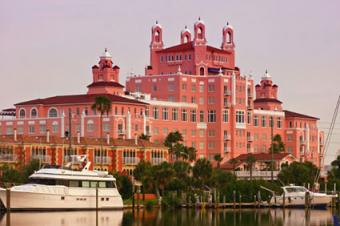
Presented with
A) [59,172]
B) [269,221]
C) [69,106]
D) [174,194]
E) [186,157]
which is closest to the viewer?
[269,221]

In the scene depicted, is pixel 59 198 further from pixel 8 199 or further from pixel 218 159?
pixel 218 159

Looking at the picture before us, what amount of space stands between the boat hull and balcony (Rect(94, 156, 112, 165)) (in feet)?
84.6

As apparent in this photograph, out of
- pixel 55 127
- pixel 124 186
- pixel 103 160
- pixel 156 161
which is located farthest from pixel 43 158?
pixel 55 127

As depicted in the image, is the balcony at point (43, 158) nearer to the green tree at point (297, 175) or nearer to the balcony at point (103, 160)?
the balcony at point (103, 160)

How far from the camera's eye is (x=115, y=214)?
115062 millimetres

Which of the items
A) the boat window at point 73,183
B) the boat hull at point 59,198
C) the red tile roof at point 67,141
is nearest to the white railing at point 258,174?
the red tile roof at point 67,141

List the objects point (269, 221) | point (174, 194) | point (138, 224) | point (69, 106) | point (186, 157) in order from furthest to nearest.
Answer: point (69, 106) → point (186, 157) → point (174, 194) → point (269, 221) → point (138, 224)

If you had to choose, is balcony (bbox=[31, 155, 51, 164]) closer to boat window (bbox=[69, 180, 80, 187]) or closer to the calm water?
the calm water

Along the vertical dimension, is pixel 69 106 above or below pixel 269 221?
above

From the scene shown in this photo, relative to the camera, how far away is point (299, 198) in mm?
136000

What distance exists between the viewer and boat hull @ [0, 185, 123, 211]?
365ft

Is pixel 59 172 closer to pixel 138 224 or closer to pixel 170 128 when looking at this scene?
pixel 138 224

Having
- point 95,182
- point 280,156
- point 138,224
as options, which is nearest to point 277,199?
point 95,182

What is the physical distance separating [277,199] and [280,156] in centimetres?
5326
